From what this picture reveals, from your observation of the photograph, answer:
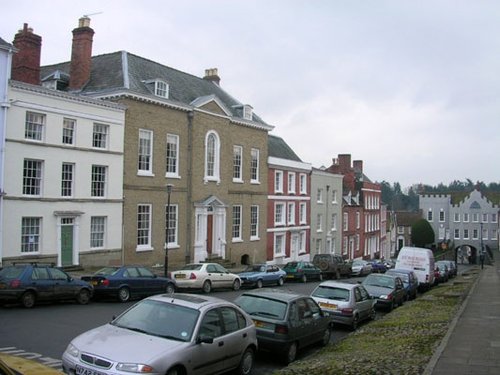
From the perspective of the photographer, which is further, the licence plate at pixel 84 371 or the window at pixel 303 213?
the window at pixel 303 213

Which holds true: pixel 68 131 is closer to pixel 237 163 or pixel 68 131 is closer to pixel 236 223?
pixel 237 163

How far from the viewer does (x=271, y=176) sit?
45.6 metres

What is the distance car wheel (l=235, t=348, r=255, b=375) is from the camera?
33.6ft

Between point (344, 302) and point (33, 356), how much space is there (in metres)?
9.34

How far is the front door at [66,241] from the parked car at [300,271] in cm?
1373

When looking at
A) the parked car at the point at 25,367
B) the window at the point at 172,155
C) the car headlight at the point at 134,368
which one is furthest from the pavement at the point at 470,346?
the window at the point at 172,155

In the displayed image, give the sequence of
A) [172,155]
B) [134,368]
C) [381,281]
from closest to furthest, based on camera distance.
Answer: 1. [134,368]
2. [381,281]
3. [172,155]

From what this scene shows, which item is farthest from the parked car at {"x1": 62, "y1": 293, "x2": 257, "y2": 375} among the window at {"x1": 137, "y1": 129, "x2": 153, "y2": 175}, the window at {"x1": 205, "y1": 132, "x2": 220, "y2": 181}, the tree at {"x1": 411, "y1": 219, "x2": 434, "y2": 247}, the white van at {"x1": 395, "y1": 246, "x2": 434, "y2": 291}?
the tree at {"x1": 411, "y1": 219, "x2": 434, "y2": 247}

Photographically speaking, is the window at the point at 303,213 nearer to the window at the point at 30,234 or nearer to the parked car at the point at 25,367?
the window at the point at 30,234

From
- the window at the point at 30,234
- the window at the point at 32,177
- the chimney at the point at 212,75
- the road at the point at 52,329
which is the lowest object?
the road at the point at 52,329

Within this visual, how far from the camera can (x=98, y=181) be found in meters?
Result: 28.8

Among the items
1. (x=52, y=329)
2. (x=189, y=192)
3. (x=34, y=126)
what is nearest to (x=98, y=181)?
(x=34, y=126)

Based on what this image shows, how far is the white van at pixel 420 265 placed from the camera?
106ft

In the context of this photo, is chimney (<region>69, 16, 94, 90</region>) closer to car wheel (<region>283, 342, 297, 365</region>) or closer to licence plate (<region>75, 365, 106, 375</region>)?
car wheel (<region>283, 342, 297, 365</region>)
